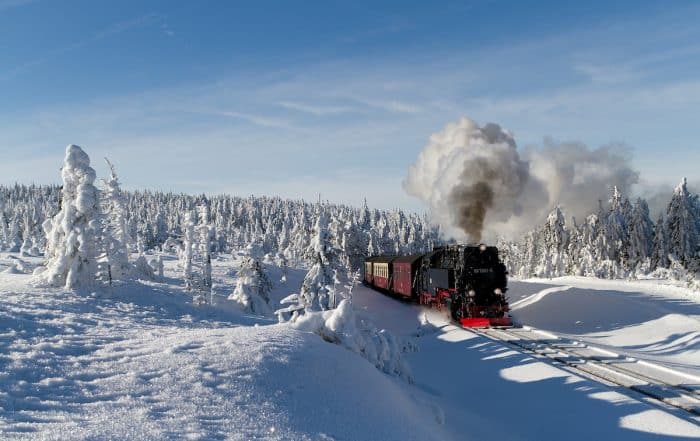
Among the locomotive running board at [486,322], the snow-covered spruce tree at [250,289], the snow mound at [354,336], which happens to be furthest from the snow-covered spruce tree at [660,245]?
the snow mound at [354,336]

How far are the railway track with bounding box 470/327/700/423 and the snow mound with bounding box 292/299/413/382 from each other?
7063mm

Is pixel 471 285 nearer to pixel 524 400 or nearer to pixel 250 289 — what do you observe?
pixel 524 400

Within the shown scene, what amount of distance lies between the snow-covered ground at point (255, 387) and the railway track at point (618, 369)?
1.13 m

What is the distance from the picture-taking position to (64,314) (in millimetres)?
16719

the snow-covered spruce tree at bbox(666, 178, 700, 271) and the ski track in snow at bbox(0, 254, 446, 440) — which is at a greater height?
the snow-covered spruce tree at bbox(666, 178, 700, 271)

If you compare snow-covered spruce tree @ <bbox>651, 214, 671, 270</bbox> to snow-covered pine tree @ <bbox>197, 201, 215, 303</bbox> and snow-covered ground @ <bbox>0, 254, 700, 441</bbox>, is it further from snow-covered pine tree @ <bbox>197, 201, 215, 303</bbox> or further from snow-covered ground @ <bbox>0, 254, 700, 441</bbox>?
snow-covered pine tree @ <bbox>197, 201, 215, 303</bbox>

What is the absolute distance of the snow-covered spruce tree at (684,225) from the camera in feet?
164

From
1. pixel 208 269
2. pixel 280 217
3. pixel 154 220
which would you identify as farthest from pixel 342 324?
pixel 280 217

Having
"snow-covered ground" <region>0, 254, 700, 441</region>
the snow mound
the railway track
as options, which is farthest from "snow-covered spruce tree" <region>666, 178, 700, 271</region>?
the snow mound

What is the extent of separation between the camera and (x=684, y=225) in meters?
49.9

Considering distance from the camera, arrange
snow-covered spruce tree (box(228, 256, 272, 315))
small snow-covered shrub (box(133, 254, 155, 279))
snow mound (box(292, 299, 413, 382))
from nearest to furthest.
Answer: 1. snow mound (box(292, 299, 413, 382))
2. snow-covered spruce tree (box(228, 256, 272, 315))
3. small snow-covered shrub (box(133, 254, 155, 279))

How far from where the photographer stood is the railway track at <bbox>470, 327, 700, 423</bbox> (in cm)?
1359

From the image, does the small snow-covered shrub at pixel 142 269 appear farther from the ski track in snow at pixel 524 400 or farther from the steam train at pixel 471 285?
the ski track in snow at pixel 524 400

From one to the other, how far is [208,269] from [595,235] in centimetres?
5316
